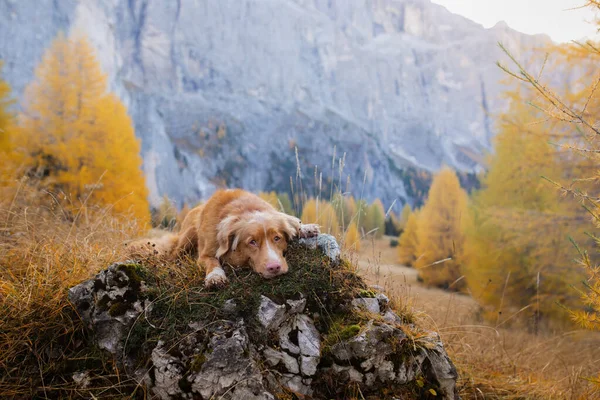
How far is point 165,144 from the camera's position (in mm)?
70125

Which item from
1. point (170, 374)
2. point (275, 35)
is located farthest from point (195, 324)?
point (275, 35)

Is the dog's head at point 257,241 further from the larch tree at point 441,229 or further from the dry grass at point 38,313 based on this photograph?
the larch tree at point 441,229

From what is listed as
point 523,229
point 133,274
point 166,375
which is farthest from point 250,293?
point 523,229

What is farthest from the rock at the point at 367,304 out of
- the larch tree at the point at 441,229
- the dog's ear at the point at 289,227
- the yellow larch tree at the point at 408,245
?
the yellow larch tree at the point at 408,245

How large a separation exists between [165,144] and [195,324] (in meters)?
72.3

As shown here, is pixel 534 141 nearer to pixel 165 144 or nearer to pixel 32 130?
pixel 32 130

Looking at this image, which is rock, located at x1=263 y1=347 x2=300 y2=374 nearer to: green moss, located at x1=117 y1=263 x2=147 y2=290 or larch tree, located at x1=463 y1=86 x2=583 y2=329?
green moss, located at x1=117 y1=263 x2=147 y2=290

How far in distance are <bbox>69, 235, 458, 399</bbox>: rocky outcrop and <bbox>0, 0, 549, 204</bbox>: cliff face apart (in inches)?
2125

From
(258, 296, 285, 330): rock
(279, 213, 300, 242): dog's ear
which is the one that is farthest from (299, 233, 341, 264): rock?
(258, 296, 285, 330): rock

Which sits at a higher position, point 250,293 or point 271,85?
point 250,293

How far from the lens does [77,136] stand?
51.2ft

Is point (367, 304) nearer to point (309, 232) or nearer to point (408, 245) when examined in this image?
point (309, 232)

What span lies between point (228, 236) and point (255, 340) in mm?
1104

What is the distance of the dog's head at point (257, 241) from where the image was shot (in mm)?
3293
